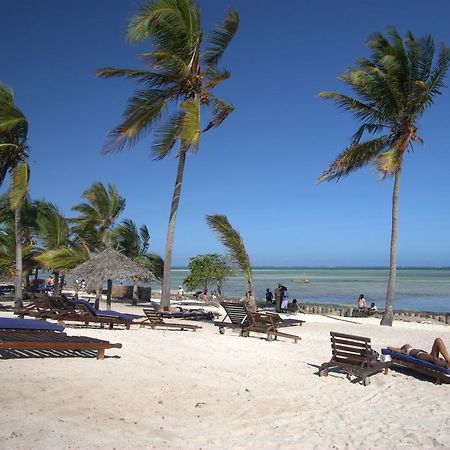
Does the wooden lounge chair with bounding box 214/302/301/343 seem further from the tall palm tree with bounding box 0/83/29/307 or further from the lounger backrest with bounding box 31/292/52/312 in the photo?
the tall palm tree with bounding box 0/83/29/307

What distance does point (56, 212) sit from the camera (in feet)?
68.9

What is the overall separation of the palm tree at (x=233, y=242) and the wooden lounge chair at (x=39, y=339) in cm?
974

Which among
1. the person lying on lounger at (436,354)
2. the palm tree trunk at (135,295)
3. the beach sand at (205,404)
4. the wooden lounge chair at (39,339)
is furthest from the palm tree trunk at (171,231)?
the person lying on lounger at (436,354)

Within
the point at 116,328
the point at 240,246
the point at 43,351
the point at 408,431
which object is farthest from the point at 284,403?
the point at 240,246

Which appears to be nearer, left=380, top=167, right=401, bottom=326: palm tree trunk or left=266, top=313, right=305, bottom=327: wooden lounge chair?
left=266, top=313, right=305, bottom=327: wooden lounge chair

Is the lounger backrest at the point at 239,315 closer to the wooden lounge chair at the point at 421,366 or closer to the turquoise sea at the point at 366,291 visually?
the wooden lounge chair at the point at 421,366

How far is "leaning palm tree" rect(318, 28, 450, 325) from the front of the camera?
16.5 m

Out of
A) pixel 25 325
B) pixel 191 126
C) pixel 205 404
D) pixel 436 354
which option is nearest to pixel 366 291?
pixel 191 126

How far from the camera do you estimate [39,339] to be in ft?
24.6

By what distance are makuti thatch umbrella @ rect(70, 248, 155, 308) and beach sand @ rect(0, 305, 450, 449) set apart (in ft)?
23.2

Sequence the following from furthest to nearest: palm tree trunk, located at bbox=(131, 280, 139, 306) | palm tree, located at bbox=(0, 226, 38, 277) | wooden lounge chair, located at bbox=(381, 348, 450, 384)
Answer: palm tree trunk, located at bbox=(131, 280, 139, 306) < palm tree, located at bbox=(0, 226, 38, 277) < wooden lounge chair, located at bbox=(381, 348, 450, 384)

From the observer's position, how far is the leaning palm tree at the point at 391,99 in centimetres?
1653

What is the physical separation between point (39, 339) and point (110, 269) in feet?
28.7

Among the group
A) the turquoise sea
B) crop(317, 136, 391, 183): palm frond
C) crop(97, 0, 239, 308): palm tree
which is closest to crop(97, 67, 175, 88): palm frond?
crop(97, 0, 239, 308): palm tree
